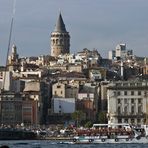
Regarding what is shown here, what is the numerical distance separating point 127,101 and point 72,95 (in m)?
24.2

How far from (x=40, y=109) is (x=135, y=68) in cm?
4730

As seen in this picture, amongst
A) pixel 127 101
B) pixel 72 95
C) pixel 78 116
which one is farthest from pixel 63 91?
pixel 127 101

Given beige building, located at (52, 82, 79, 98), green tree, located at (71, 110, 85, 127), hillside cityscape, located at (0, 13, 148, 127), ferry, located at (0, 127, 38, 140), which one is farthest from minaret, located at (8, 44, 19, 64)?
ferry, located at (0, 127, 38, 140)

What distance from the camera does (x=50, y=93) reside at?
501ft

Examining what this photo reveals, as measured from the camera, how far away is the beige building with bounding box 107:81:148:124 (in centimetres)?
12488

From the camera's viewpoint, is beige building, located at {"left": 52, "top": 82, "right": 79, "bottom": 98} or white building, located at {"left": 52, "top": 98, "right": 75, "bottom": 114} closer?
white building, located at {"left": 52, "top": 98, "right": 75, "bottom": 114}

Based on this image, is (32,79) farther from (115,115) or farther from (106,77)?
(115,115)

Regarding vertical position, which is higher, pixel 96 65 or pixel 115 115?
pixel 96 65

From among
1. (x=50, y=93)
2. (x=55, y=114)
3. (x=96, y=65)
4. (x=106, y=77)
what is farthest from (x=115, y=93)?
(x=96, y=65)

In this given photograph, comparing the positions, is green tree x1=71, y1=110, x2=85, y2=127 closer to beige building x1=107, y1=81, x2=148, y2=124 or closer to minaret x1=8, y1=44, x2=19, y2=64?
beige building x1=107, y1=81, x2=148, y2=124

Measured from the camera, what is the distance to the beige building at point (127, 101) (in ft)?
410

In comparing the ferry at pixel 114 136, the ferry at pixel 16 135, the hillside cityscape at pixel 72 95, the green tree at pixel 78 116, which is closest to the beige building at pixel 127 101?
the hillside cityscape at pixel 72 95

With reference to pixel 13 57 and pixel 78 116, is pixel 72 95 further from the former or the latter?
pixel 13 57

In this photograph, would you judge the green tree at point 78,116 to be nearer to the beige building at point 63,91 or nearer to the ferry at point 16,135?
the beige building at point 63,91
